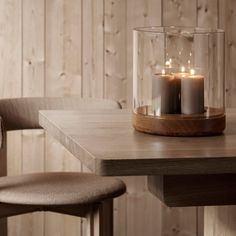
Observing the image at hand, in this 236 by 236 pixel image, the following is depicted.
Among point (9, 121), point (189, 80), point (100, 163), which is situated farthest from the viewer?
point (9, 121)

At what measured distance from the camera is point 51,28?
3.17 meters

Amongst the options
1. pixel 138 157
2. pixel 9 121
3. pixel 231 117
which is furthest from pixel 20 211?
pixel 138 157

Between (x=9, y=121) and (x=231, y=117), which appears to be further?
(x=9, y=121)

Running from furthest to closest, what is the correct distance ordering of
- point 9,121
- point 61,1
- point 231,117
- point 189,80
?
1. point 61,1
2. point 9,121
3. point 231,117
4. point 189,80

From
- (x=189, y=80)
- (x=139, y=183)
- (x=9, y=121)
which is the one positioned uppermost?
(x=189, y=80)

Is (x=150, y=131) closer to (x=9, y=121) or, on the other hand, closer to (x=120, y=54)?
(x=9, y=121)

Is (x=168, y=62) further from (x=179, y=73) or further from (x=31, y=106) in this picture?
(x=31, y=106)

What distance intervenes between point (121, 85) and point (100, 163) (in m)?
2.07

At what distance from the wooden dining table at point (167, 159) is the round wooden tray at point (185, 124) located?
18mm

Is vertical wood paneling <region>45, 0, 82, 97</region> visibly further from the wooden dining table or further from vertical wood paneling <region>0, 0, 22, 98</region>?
the wooden dining table

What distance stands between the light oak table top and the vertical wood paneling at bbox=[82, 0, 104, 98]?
149 cm

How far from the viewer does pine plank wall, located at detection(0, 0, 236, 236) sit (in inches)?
124

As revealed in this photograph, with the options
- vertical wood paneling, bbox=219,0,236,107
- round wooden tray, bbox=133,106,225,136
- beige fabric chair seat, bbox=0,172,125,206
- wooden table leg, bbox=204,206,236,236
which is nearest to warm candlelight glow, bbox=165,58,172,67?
round wooden tray, bbox=133,106,225,136

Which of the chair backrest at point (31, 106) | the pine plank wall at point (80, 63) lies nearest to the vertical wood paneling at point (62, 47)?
the pine plank wall at point (80, 63)
